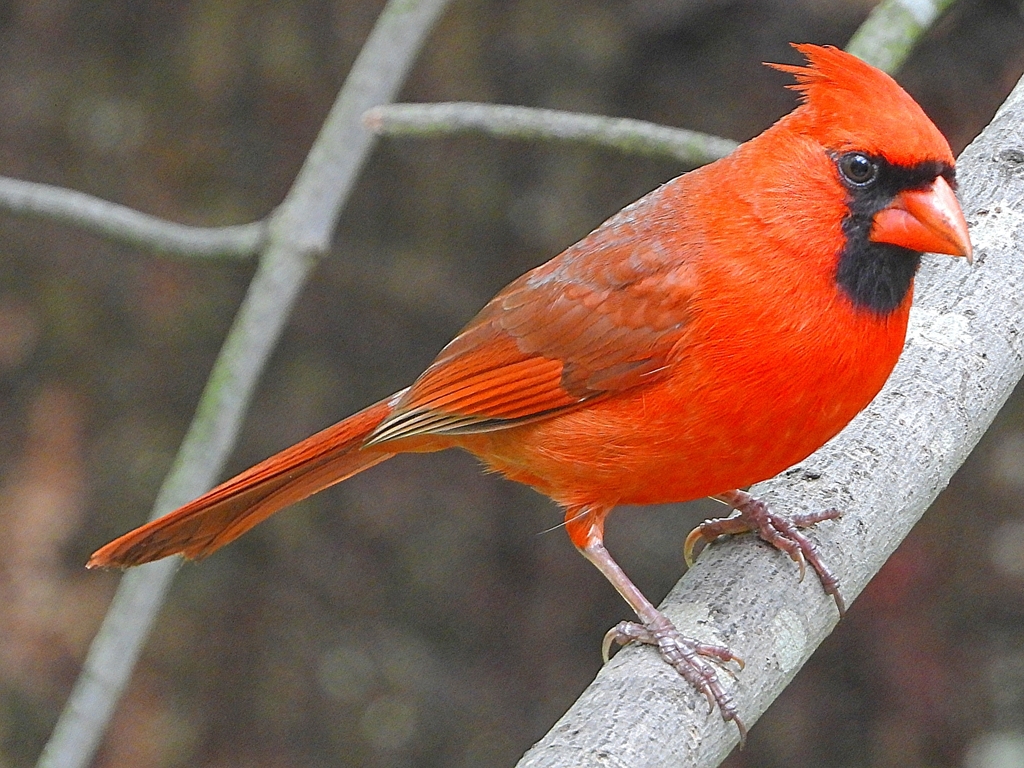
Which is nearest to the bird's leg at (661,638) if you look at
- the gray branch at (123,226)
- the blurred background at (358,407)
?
the gray branch at (123,226)

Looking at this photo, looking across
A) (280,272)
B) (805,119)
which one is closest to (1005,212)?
(805,119)

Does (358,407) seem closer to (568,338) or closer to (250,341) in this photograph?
(250,341)

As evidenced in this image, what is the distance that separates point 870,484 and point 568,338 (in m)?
0.69

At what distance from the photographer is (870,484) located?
8.59ft

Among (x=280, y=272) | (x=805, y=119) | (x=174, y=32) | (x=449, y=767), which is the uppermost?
(x=174, y=32)

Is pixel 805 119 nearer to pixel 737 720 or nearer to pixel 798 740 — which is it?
pixel 737 720

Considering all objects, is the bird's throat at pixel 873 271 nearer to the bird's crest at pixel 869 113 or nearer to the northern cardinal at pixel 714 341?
the northern cardinal at pixel 714 341

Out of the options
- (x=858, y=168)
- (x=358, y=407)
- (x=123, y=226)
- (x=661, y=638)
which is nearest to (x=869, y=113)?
(x=858, y=168)

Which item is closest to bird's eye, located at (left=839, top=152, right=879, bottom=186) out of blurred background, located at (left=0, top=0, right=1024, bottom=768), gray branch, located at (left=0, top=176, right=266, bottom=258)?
gray branch, located at (left=0, top=176, right=266, bottom=258)

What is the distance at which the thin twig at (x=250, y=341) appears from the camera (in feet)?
10.3

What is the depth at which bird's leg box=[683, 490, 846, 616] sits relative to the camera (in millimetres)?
2533

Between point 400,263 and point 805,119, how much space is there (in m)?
2.69

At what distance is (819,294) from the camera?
260cm

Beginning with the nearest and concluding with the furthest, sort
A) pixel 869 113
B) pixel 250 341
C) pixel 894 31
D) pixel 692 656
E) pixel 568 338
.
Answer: pixel 692 656, pixel 869 113, pixel 568 338, pixel 894 31, pixel 250 341
